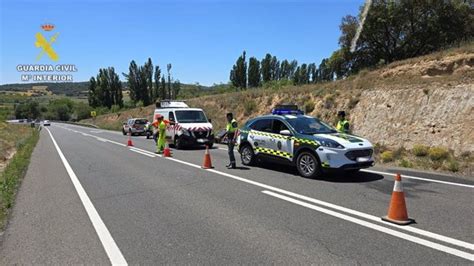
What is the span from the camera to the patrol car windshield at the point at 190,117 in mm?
20469

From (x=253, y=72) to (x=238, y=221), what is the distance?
69692 mm

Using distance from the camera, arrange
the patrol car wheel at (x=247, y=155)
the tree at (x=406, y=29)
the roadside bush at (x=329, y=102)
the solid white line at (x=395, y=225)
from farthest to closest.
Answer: the tree at (x=406, y=29), the roadside bush at (x=329, y=102), the patrol car wheel at (x=247, y=155), the solid white line at (x=395, y=225)

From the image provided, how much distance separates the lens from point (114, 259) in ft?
15.6

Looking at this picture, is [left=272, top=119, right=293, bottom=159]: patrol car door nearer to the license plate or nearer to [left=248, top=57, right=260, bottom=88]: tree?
the license plate

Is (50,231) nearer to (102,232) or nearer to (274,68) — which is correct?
(102,232)

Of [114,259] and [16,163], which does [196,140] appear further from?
[114,259]

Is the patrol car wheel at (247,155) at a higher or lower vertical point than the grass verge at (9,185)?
higher

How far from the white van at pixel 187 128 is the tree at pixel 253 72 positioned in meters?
54.1

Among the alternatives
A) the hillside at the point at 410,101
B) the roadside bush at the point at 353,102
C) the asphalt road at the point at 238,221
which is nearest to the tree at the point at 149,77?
the hillside at the point at 410,101

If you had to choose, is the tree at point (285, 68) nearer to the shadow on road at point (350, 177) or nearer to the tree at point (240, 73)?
the tree at point (240, 73)

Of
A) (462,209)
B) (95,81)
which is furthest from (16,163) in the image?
(95,81)

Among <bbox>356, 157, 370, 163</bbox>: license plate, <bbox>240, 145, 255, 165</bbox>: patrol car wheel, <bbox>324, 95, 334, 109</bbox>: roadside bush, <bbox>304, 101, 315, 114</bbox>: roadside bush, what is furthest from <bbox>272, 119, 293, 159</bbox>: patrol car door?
<bbox>304, 101, 315, 114</bbox>: roadside bush

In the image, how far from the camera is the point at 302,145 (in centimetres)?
1022

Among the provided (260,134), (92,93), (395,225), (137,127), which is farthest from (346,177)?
(92,93)
